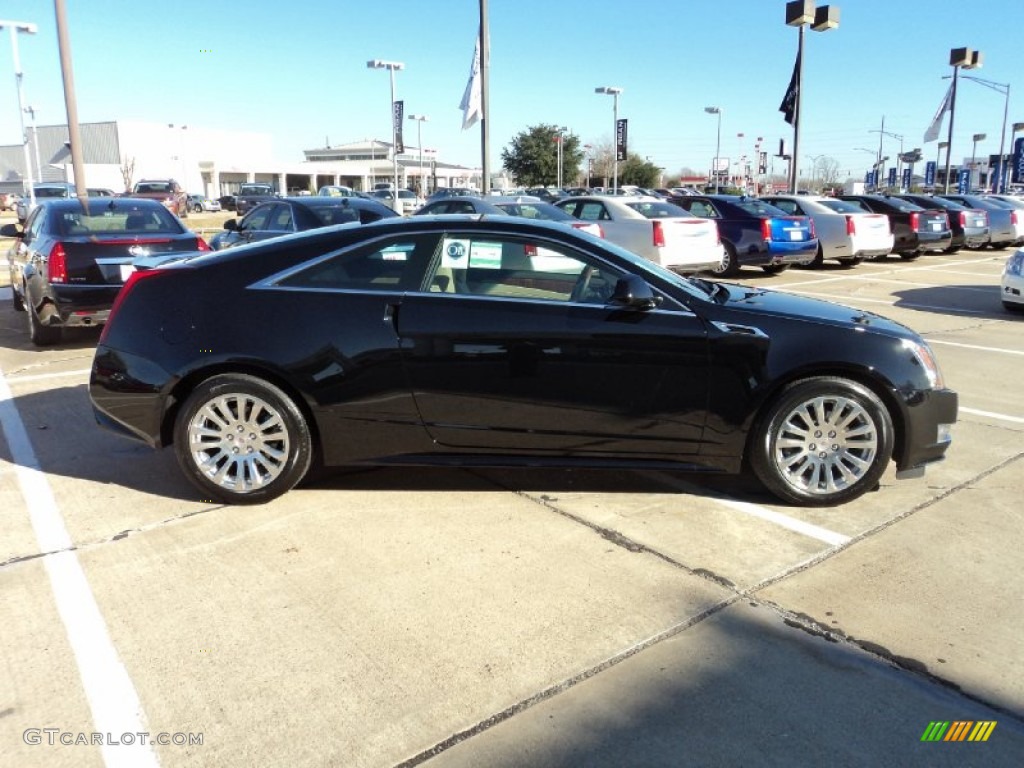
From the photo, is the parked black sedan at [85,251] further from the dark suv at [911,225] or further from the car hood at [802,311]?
the dark suv at [911,225]

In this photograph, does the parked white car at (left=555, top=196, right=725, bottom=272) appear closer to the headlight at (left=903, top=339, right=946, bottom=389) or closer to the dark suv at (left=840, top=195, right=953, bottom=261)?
the dark suv at (left=840, top=195, right=953, bottom=261)

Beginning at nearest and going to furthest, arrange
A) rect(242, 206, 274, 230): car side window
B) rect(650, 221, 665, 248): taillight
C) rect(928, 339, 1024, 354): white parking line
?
rect(928, 339, 1024, 354): white parking line, rect(242, 206, 274, 230): car side window, rect(650, 221, 665, 248): taillight

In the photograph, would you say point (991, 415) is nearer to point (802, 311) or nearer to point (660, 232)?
point (802, 311)

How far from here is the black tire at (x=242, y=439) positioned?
4.18 m

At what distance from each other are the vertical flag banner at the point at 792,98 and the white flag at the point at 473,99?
392 inches

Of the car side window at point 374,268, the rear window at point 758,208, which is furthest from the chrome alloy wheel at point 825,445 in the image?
the rear window at point 758,208

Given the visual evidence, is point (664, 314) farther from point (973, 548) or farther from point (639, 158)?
point (639, 158)

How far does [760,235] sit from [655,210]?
2178 mm

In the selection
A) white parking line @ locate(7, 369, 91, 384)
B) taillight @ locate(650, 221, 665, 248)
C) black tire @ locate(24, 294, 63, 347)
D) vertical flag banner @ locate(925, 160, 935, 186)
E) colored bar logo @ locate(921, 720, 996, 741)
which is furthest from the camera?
vertical flag banner @ locate(925, 160, 935, 186)

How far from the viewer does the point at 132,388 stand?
14.1 ft

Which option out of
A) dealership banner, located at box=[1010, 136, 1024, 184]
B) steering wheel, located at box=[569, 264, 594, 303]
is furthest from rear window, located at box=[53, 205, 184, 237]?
dealership banner, located at box=[1010, 136, 1024, 184]

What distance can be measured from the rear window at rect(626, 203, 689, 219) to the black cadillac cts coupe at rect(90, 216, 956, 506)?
1021 cm

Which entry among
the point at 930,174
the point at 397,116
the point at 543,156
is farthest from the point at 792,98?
the point at 930,174

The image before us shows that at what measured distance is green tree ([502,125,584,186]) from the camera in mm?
67000
